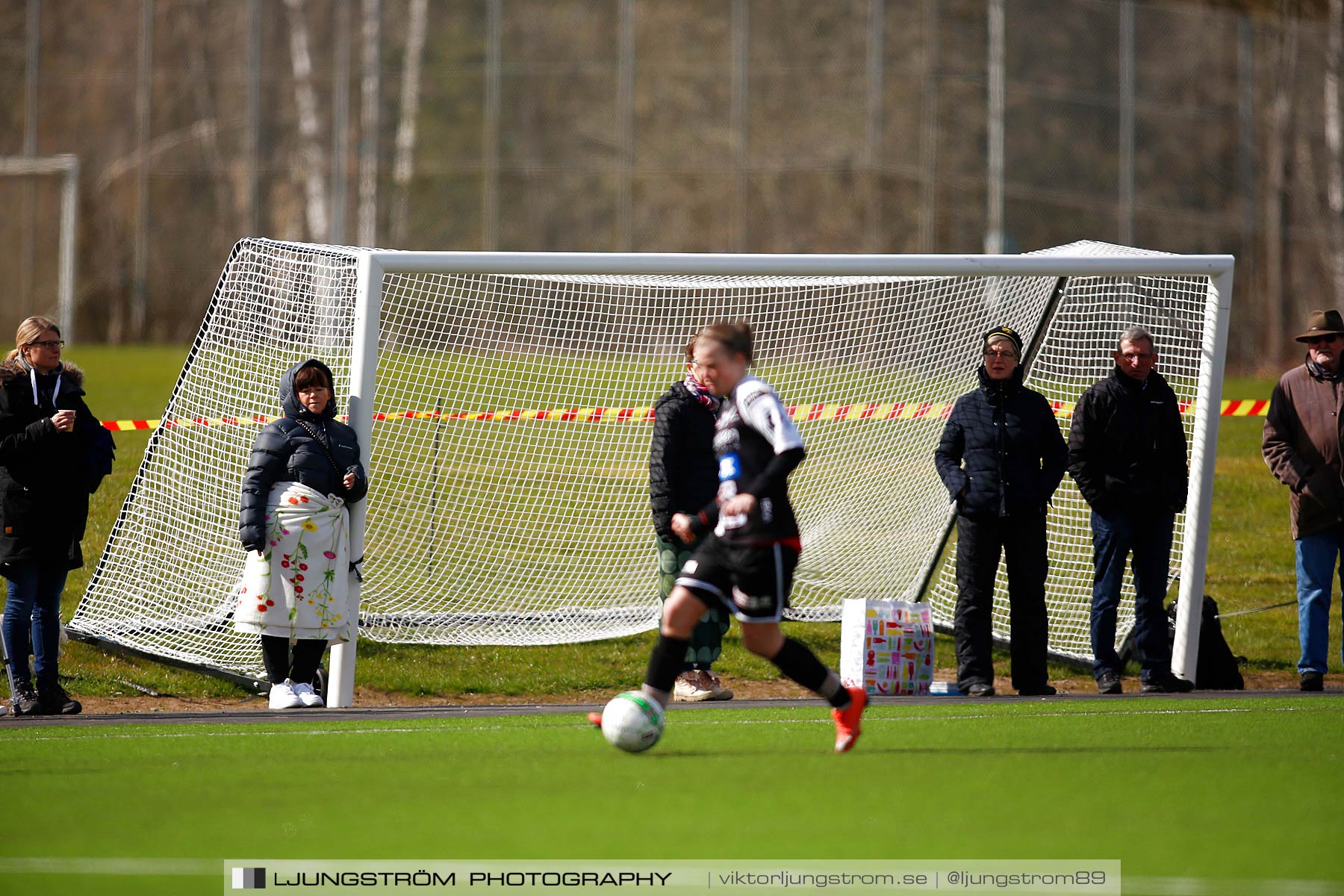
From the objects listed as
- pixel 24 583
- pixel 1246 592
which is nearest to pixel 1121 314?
pixel 1246 592

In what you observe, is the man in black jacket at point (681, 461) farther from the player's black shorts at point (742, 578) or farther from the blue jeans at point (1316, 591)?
the blue jeans at point (1316, 591)

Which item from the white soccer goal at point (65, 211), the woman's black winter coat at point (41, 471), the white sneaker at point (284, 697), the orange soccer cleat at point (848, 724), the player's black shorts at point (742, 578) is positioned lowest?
the white sneaker at point (284, 697)

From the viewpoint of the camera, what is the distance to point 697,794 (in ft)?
17.7

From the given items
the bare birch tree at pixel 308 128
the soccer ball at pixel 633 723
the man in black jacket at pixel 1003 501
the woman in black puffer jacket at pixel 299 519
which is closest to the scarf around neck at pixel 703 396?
the man in black jacket at pixel 1003 501

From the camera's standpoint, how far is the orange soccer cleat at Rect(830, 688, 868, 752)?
613cm

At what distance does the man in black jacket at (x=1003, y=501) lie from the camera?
8492mm

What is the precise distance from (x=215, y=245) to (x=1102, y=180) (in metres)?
15.4

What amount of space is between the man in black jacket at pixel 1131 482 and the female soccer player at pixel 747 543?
298 centimetres

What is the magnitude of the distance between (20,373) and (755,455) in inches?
158

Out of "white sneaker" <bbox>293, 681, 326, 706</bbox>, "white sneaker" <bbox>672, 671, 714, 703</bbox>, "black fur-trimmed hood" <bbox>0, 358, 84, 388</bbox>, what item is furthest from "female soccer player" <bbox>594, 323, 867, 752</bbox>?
"black fur-trimmed hood" <bbox>0, 358, 84, 388</bbox>

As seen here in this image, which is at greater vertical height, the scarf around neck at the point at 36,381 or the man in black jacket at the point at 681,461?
the scarf around neck at the point at 36,381

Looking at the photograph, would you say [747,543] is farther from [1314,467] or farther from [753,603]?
[1314,467]

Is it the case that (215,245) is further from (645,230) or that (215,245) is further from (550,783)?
(550,783)

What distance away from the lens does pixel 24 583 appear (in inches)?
305
